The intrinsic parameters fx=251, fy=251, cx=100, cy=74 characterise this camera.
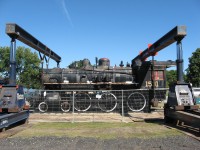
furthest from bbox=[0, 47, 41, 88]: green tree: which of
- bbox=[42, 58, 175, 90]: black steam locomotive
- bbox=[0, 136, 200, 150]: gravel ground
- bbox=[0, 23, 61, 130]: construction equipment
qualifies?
bbox=[0, 136, 200, 150]: gravel ground

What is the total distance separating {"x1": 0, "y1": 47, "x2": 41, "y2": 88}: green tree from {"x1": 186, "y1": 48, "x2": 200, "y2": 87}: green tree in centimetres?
3263

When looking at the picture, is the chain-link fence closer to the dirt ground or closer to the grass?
the dirt ground

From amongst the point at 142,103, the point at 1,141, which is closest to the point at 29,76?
the point at 142,103

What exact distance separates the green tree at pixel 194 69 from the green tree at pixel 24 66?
32.6 meters

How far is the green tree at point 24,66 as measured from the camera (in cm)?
5378

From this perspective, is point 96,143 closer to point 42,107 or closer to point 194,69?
point 42,107

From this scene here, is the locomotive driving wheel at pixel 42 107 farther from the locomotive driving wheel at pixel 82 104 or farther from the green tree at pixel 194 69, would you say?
the green tree at pixel 194 69

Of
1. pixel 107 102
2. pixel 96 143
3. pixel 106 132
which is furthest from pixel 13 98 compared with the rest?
pixel 107 102

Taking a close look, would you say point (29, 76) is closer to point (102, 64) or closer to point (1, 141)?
point (102, 64)

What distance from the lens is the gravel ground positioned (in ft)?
18.5

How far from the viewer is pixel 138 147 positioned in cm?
565

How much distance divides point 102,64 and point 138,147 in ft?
34.8

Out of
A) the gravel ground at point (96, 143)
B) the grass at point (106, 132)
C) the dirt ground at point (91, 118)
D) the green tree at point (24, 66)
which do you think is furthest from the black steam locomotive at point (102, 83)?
the green tree at point (24, 66)

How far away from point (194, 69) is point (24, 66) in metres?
36.9
